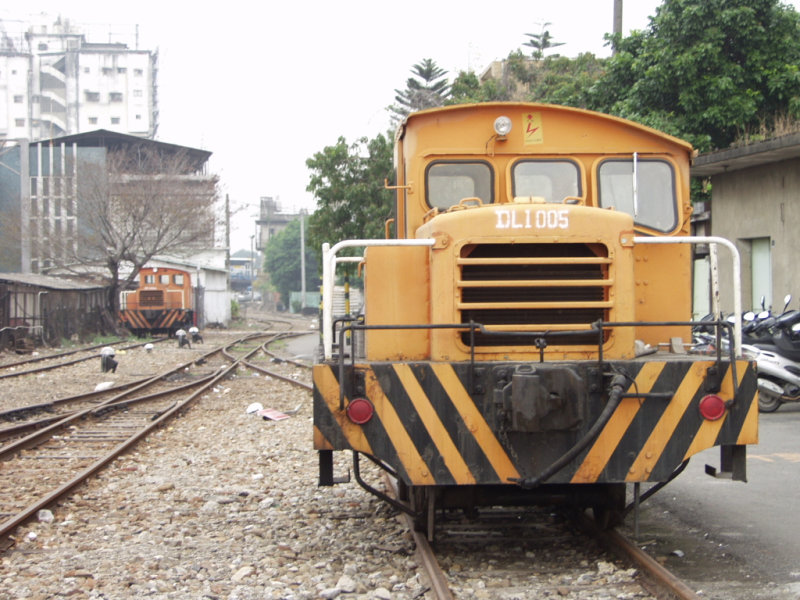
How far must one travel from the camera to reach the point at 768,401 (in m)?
11.4

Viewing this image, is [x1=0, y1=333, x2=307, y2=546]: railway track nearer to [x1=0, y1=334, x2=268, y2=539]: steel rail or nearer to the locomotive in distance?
[x1=0, y1=334, x2=268, y2=539]: steel rail

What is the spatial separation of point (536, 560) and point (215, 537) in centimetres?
215

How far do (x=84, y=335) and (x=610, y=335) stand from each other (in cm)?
3095

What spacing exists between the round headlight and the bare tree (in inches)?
1307

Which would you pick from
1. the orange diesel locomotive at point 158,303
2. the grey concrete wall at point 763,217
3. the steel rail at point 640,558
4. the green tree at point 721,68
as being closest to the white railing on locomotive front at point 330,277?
the steel rail at point 640,558

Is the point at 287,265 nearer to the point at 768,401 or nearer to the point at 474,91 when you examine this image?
the point at 474,91

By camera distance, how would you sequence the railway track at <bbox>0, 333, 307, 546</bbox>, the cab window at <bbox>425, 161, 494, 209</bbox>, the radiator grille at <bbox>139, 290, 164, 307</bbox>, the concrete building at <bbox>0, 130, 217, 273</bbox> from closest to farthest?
1. the cab window at <bbox>425, 161, 494, 209</bbox>
2. the railway track at <bbox>0, 333, 307, 546</bbox>
3. the radiator grille at <bbox>139, 290, 164, 307</bbox>
4. the concrete building at <bbox>0, 130, 217, 273</bbox>

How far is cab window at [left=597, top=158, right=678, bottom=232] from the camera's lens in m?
5.85

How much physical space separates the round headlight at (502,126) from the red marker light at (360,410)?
2.01 metres

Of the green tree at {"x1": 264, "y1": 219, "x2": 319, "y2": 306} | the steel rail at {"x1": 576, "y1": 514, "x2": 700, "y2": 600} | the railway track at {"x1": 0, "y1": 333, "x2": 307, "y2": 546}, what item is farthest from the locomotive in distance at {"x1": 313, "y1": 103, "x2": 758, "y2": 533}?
the green tree at {"x1": 264, "y1": 219, "x2": 319, "y2": 306}

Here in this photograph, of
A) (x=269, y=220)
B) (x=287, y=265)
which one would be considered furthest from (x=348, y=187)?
(x=269, y=220)

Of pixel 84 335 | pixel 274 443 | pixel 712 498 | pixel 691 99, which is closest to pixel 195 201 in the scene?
pixel 84 335

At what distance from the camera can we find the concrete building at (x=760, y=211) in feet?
46.1

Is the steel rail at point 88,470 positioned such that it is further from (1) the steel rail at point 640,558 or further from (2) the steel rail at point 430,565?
(1) the steel rail at point 640,558
